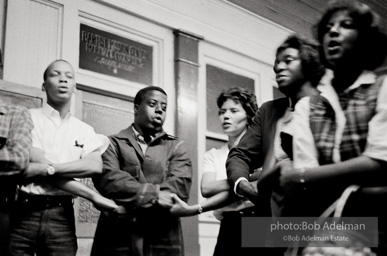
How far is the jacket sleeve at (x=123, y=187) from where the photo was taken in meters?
2.86

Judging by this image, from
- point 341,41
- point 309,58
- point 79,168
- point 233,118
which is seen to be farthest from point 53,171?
point 341,41

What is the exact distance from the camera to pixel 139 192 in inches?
112

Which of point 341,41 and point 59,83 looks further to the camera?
point 59,83

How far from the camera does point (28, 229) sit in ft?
8.80

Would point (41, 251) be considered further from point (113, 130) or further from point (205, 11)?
point (205, 11)

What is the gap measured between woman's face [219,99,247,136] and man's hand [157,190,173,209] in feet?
2.10

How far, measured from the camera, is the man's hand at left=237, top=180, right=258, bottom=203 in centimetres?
227

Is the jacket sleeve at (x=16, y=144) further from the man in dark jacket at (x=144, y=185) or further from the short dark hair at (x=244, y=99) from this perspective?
the short dark hair at (x=244, y=99)

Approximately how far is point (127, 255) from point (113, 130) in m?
2.18

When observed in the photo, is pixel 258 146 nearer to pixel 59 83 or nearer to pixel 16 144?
pixel 16 144

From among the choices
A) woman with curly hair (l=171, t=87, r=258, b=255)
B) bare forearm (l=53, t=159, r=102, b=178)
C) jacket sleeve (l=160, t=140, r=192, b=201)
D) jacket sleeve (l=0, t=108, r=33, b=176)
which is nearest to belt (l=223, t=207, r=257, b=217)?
woman with curly hair (l=171, t=87, r=258, b=255)

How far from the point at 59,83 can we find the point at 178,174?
1.01 metres

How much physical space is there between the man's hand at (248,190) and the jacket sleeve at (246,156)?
0.04 metres

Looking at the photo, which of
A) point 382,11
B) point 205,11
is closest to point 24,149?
point 205,11
